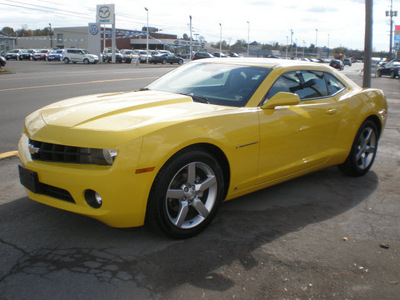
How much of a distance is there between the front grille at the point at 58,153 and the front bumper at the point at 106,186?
1.9 inches

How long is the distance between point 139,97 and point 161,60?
55364mm

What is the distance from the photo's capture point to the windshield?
4178mm

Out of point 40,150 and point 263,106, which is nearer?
point 40,150

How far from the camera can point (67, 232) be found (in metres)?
3.54

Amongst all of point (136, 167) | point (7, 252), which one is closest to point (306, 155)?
point (136, 167)

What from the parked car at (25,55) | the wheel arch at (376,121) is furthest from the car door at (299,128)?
the parked car at (25,55)

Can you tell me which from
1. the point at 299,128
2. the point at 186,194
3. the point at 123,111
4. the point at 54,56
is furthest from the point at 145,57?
the point at 186,194

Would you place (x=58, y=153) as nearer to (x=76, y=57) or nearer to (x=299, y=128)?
(x=299, y=128)

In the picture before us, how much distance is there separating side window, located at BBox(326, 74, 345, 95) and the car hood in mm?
1819

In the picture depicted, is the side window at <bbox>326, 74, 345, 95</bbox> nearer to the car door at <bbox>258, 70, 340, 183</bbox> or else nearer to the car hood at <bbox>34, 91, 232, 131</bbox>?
the car door at <bbox>258, 70, 340, 183</bbox>

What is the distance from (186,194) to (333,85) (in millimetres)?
2683

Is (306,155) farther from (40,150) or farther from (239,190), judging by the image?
(40,150)

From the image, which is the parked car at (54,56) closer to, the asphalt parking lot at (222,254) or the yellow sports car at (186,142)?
the yellow sports car at (186,142)

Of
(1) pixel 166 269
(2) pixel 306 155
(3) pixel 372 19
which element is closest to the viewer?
(1) pixel 166 269
